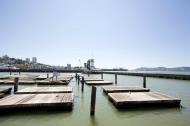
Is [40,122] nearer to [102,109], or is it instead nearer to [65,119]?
[65,119]

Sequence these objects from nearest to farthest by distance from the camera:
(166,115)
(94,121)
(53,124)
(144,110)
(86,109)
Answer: (53,124) < (94,121) < (166,115) < (144,110) < (86,109)

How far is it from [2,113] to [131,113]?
7322 mm

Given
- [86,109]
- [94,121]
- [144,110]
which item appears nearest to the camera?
[94,121]

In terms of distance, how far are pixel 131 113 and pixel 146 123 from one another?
158 cm

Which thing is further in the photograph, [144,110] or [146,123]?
[144,110]

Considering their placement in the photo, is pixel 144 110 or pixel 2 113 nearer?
pixel 2 113

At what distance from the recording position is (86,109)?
43.0 feet

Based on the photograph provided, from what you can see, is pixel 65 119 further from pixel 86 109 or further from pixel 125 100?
pixel 125 100

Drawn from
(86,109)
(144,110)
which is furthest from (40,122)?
(144,110)

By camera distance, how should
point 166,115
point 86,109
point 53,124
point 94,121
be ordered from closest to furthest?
1. point 53,124
2. point 94,121
3. point 166,115
4. point 86,109

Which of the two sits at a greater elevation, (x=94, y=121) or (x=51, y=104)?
(x=51, y=104)

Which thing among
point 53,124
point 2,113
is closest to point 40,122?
point 53,124

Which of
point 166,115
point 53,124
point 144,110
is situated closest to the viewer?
point 53,124

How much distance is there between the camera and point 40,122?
9.88 meters
